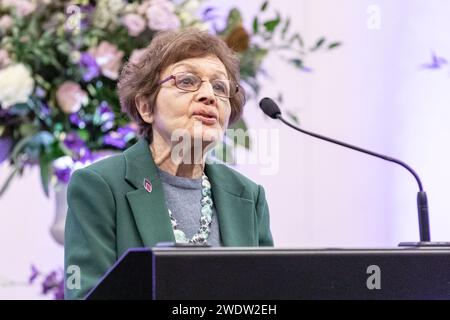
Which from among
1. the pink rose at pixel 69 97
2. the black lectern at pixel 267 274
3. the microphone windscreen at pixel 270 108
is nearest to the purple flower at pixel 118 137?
the pink rose at pixel 69 97

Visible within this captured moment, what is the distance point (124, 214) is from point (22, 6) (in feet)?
2.46

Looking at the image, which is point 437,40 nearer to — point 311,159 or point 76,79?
point 311,159

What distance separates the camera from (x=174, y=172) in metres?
2.09

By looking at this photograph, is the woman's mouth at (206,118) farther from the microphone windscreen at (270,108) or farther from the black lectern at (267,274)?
the black lectern at (267,274)

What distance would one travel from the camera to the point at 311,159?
320cm

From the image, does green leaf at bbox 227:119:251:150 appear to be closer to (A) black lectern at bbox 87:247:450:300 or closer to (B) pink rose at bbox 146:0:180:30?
(B) pink rose at bbox 146:0:180:30

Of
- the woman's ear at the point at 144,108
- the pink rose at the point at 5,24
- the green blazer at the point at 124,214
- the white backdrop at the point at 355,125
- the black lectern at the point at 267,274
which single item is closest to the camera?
the black lectern at the point at 267,274

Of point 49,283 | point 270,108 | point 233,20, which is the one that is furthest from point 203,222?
point 233,20

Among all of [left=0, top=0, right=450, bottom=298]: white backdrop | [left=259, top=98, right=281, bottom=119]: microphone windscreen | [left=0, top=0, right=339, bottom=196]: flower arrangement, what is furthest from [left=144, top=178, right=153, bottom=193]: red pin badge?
[left=0, top=0, right=450, bottom=298]: white backdrop

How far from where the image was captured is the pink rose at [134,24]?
2400 millimetres

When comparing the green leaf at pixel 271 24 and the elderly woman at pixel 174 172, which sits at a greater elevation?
the green leaf at pixel 271 24

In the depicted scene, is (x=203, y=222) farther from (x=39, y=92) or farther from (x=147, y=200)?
(x=39, y=92)
